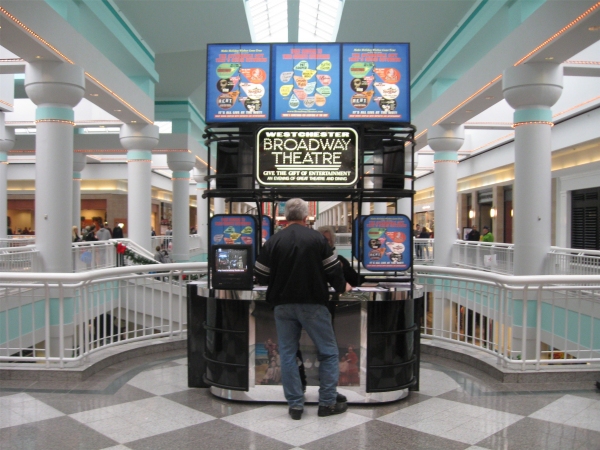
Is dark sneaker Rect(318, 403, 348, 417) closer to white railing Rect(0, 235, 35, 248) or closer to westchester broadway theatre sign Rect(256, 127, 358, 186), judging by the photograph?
westchester broadway theatre sign Rect(256, 127, 358, 186)

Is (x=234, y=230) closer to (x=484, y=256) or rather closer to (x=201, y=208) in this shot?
(x=484, y=256)

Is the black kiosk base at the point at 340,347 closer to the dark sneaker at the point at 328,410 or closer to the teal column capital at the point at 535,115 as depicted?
the dark sneaker at the point at 328,410

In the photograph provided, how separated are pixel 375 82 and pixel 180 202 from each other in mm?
20047

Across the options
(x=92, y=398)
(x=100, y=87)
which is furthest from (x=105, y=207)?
(x=92, y=398)

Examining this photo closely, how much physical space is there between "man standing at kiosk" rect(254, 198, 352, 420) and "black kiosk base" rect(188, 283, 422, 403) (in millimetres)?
325

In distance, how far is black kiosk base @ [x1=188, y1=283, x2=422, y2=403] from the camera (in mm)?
4516

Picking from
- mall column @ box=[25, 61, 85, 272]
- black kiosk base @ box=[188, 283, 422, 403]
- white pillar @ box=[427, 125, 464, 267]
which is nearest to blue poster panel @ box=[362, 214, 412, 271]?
black kiosk base @ box=[188, 283, 422, 403]

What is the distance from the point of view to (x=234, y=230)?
504cm

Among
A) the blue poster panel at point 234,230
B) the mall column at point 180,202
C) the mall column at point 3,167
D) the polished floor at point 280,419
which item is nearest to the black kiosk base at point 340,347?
the polished floor at point 280,419

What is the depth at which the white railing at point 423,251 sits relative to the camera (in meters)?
20.0

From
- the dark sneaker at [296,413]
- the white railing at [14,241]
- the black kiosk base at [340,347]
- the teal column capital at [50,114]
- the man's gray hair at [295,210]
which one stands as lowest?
the dark sneaker at [296,413]

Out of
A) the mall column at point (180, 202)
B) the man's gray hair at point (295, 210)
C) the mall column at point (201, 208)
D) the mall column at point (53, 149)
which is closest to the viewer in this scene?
the man's gray hair at point (295, 210)

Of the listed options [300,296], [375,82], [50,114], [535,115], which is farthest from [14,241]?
[300,296]

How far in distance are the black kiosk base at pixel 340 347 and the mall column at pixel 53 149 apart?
7.76 metres
